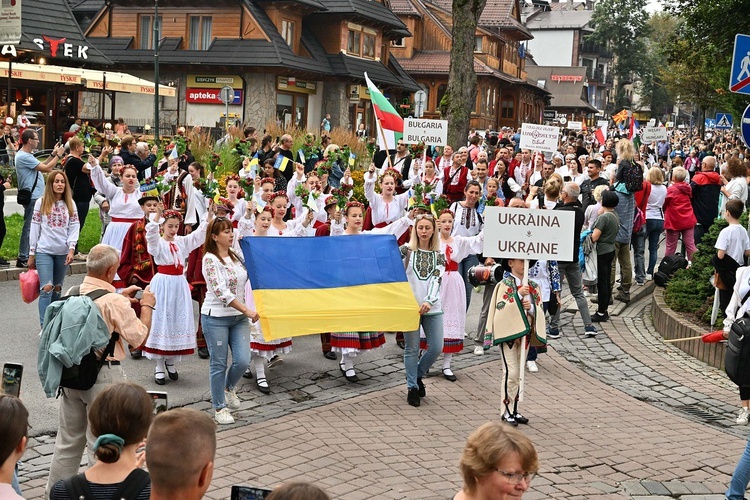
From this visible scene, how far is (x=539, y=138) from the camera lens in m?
19.1

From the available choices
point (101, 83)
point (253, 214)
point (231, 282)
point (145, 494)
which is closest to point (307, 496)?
point (145, 494)

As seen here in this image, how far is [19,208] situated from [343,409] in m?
14.1

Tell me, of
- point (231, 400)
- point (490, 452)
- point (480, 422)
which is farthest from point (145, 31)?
point (490, 452)

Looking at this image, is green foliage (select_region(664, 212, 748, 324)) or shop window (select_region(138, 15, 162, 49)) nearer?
green foliage (select_region(664, 212, 748, 324))

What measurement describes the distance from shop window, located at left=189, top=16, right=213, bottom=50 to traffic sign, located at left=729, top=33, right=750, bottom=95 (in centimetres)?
3845

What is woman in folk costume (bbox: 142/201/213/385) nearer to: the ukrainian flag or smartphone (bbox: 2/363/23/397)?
the ukrainian flag

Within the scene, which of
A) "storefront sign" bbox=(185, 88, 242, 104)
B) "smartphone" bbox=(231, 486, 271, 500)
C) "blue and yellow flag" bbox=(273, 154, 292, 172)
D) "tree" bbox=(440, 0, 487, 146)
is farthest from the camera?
"storefront sign" bbox=(185, 88, 242, 104)

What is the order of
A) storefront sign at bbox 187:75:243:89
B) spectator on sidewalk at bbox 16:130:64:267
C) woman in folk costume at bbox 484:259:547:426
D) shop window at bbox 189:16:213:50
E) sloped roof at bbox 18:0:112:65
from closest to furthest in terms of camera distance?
woman in folk costume at bbox 484:259:547:426
spectator on sidewalk at bbox 16:130:64:267
sloped roof at bbox 18:0:112:65
storefront sign at bbox 187:75:243:89
shop window at bbox 189:16:213:50

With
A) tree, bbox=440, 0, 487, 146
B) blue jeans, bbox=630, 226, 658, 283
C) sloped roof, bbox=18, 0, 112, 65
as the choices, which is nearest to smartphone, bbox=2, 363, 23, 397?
blue jeans, bbox=630, 226, 658, 283

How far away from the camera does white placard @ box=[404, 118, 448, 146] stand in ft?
60.2

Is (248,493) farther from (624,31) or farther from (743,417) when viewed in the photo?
(624,31)

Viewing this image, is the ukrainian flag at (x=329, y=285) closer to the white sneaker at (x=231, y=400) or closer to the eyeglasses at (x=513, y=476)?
the white sneaker at (x=231, y=400)

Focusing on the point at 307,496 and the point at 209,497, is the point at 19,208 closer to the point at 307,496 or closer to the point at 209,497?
the point at 209,497

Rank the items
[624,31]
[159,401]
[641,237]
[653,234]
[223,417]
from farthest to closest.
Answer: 1. [624,31]
2. [653,234]
3. [641,237]
4. [223,417]
5. [159,401]
